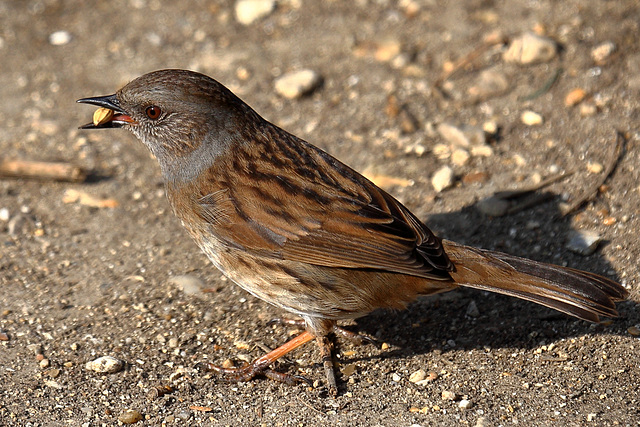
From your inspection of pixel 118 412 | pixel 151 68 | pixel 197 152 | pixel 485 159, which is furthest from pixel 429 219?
pixel 151 68

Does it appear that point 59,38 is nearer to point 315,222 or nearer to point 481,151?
point 481,151

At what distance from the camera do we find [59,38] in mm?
7434

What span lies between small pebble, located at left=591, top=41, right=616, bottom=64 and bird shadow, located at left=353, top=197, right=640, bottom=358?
5.24 feet

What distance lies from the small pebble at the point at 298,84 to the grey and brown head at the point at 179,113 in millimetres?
2104

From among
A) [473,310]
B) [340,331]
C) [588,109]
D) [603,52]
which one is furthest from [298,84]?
[473,310]

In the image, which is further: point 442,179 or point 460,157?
point 460,157

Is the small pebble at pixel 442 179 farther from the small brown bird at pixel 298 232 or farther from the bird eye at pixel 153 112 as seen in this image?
the bird eye at pixel 153 112

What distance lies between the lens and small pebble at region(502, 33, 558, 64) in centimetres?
638

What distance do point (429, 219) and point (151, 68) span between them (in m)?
3.05

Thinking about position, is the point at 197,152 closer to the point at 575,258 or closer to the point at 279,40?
the point at 575,258

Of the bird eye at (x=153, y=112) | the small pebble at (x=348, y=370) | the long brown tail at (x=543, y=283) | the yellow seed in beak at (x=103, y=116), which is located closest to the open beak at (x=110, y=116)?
the yellow seed in beak at (x=103, y=116)

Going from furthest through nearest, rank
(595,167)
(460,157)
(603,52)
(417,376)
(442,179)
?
(603,52) < (460,157) < (442,179) < (595,167) < (417,376)

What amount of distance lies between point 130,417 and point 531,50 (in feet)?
14.0

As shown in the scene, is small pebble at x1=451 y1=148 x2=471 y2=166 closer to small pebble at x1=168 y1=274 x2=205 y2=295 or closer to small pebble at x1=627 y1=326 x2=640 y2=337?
small pebble at x1=627 y1=326 x2=640 y2=337
